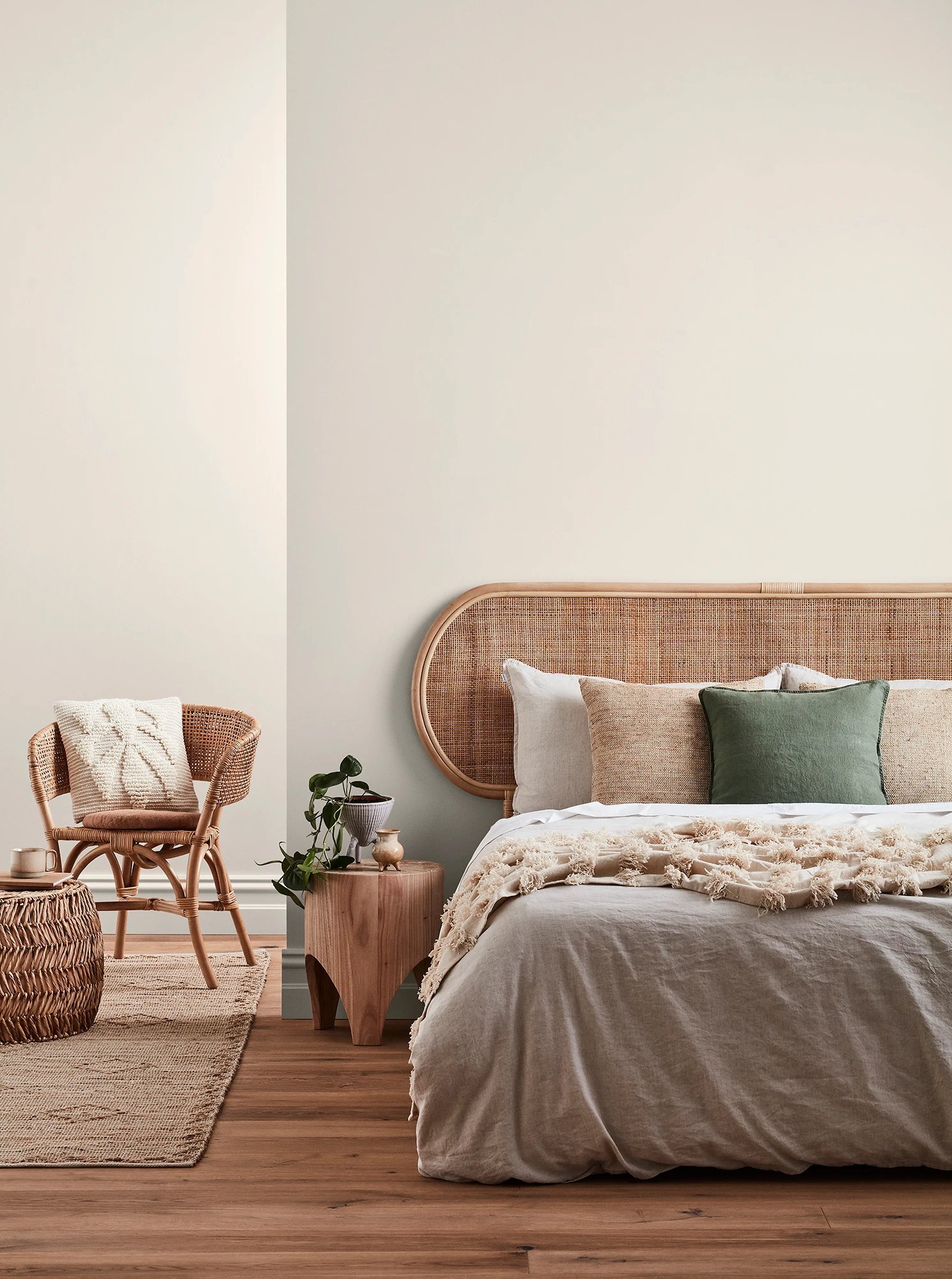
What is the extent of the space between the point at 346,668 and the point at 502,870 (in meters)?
1.34

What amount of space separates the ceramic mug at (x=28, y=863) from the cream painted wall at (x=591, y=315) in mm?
731

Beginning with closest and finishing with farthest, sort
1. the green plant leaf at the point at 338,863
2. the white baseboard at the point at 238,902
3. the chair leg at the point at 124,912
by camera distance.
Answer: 1. the green plant leaf at the point at 338,863
2. the chair leg at the point at 124,912
3. the white baseboard at the point at 238,902

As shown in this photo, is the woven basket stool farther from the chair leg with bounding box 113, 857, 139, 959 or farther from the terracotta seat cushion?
the chair leg with bounding box 113, 857, 139, 959

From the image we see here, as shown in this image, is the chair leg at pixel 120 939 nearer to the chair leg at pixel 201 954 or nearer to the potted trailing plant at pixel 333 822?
the chair leg at pixel 201 954

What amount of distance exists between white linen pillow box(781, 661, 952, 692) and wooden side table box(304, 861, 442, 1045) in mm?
1206

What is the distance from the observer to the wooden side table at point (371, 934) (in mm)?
2801

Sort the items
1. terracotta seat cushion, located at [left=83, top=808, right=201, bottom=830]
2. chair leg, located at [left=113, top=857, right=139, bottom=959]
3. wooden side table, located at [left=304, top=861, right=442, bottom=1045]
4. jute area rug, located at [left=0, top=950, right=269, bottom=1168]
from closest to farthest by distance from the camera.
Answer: jute area rug, located at [left=0, top=950, right=269, bottom=1168]
wooden side table, located at [left=304, top=861, right=442, bottom=1045]
terracotta seat cushion, located at [left=83, top=808, right=201, bottom=830]
chair leg, located at [left=113, top=857, right=139, bottom=959]

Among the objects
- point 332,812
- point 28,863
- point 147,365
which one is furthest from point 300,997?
point 147,365

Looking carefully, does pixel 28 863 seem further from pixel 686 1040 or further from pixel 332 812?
pixel 686 1040

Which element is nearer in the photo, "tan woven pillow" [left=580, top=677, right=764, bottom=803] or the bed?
the bed

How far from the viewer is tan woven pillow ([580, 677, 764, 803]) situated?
2.92 meters

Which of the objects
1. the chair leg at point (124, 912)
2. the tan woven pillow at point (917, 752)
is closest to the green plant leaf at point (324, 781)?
Answer: the chair leg at point (124, 912)

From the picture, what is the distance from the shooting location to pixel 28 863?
9.33ft

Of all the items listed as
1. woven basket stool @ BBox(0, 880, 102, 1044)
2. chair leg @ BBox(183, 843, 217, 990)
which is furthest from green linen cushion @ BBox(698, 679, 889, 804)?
woven basket stool @ BBox(0, 880, 102, 1044)
